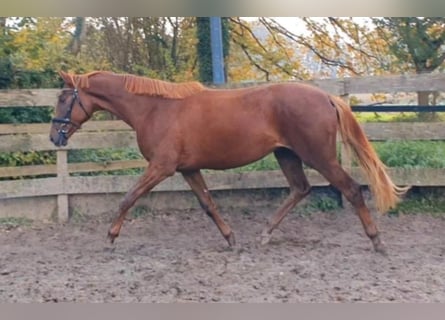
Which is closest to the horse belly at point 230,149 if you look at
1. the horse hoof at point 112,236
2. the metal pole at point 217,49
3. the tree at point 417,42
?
the horse hoof at point 112,236

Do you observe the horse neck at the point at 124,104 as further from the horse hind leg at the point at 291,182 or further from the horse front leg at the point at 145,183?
the horse hind leg at the point at 291,182

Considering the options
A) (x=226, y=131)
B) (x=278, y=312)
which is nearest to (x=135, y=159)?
(x=226, y=131)

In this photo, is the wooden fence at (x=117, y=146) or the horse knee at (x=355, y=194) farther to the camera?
the wooden fence at (x=117, y=146)

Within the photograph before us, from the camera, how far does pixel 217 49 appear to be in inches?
237

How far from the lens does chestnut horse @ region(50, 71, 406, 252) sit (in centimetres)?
407

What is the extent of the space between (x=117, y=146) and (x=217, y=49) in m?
1.54

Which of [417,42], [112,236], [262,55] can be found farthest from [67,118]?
[417,42]

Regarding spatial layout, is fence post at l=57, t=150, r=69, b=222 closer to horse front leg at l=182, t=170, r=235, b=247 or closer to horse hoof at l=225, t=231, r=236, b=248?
horse front leg at l=182, t=170, r=235, b=247

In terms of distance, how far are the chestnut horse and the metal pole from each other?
1603 mm

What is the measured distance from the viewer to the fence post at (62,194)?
504 centimetres

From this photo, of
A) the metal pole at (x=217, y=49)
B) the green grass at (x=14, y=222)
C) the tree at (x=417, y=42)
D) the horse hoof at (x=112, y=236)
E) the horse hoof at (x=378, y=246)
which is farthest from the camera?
the metal pole at (x=217, y=49)

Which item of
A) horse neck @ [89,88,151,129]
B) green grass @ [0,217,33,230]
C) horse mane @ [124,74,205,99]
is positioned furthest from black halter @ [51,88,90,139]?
green grass @ [0,217,33,230]

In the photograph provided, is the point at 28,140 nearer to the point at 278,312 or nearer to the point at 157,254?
the point at 157,254

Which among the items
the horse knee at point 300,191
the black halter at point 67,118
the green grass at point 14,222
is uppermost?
the black halter at point 67,118
